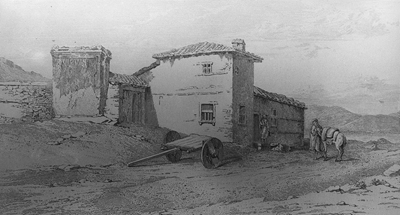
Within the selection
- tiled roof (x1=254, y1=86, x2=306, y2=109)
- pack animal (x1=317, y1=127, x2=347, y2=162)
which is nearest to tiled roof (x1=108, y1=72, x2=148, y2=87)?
tiled roof (x1=254, y1=86, x2=306, y2=109)

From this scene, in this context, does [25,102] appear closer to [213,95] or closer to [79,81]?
[79,81]

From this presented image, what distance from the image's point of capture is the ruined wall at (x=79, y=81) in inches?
275

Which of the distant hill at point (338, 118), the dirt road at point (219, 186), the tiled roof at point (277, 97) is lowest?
the dirt road at point (219, 186)

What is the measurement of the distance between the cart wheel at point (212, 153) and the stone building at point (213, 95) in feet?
0.51

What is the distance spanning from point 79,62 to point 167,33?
148 centimetres

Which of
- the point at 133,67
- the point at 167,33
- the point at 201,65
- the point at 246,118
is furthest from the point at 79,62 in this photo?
the point at 246,118

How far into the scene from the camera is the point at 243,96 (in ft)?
23.5

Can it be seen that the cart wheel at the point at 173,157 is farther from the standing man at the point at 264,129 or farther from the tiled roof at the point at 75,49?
the tiled roof at the point at 75,49

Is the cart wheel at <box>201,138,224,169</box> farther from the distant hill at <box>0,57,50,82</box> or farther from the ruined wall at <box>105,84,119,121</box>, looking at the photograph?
the distant hill at <box>0,57,50,82</box>

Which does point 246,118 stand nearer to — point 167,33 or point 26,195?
point 167,33

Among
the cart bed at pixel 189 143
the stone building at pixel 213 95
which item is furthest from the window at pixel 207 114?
the cart bed at pixel 189 143

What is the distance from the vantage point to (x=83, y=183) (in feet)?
21.9

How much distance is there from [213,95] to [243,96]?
49cm

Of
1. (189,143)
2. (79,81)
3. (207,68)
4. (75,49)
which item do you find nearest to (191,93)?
(207,68)
